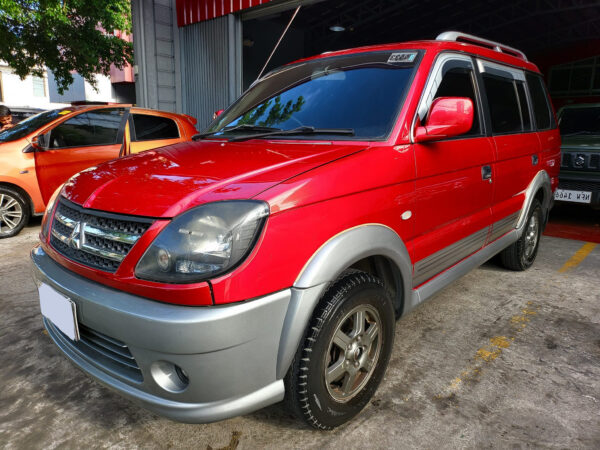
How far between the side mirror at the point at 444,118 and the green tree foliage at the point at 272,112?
0.73 meters

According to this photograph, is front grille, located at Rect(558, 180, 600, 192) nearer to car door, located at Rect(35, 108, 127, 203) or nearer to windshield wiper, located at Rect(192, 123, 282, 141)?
windshield wiper, located at Rect(192, 123, 282, 141)

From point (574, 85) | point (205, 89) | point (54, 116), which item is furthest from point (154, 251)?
point (574, 85)

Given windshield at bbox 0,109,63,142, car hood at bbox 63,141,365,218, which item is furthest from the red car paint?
windshield at bbox 0,109,63,142

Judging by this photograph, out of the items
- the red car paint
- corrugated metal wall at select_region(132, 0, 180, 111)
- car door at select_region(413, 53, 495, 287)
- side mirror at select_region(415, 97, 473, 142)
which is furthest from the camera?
corrugated metal wall at select_region(132, 0, 180, 111)

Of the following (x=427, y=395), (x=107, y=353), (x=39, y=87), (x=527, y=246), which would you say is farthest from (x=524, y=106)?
(x=39, y=87)

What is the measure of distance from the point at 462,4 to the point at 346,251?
14054 mm

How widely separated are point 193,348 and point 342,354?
70cm

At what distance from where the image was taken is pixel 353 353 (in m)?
1.87

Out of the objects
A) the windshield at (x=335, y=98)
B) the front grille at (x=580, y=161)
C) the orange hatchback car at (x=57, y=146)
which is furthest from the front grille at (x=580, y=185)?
the orange hatchback car at (x=57, y=146)

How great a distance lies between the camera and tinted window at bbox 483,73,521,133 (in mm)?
2904

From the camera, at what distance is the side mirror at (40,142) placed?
518cm

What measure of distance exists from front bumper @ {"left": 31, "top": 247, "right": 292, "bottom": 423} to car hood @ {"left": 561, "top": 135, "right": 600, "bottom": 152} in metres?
5.46

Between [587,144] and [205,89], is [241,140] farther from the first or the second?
[205,89]

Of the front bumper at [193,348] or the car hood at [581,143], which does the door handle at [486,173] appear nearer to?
the front bumper at [193,348]
